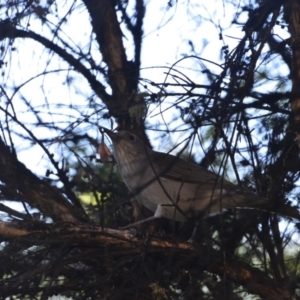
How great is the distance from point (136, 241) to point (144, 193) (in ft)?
4.33

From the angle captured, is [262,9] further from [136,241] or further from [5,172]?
[5,172]

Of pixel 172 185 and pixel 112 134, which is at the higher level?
pixel 112 134

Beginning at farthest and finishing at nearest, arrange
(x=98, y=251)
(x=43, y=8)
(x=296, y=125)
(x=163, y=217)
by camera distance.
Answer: (x=163, y=217)
(x=43, y=8)
(x=98, y=251)
(x=296, y=125)

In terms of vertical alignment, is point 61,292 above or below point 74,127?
below

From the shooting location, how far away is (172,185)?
22.3 ft

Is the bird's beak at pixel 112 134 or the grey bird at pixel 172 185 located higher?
the bird's beak at pixel 112 134

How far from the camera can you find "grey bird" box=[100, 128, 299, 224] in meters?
5.54

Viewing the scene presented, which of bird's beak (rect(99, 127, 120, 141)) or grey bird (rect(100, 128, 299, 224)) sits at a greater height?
bird's beak (rect(99, 127, 120, 141))

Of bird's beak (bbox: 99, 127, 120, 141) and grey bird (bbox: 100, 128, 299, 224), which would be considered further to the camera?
bird's beak (bbox: 99, 127, 120, 141)

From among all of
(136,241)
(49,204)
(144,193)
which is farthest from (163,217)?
(136,241)

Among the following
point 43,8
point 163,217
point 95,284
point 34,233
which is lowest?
point 95,284

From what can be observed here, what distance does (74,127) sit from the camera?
5605mm

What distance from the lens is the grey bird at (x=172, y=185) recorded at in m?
5.54

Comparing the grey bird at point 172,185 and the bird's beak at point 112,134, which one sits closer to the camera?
the grey bird at point 172,185
